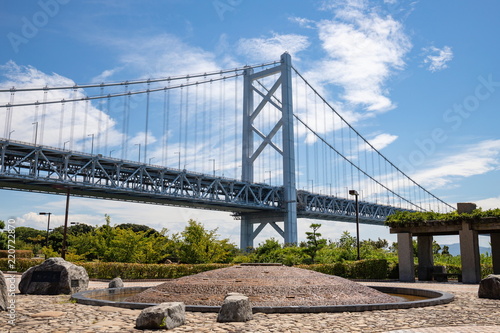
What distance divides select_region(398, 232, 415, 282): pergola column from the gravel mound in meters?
11.8

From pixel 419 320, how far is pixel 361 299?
2411mm

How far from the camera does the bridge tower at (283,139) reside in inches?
2168

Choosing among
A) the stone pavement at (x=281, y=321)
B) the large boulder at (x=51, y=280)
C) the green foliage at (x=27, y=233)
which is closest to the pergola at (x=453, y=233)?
the stone pavement at (x=281, y=321)

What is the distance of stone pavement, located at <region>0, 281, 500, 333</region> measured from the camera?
7566 millimetres

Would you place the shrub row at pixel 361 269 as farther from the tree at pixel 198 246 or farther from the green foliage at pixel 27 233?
the green foliage at pixel 27 233

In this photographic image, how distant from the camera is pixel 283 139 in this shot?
179ft

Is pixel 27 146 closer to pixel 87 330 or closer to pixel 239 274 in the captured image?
pixel 239 274

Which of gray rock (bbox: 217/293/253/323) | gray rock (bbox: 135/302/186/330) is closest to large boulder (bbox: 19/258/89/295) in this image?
gray rock (bbox: 135/302/186/330)

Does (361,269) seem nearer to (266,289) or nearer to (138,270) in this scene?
(138,270)

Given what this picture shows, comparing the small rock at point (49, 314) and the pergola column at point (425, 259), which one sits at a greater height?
the pergola column at point (425, 259)

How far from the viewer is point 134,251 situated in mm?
27000

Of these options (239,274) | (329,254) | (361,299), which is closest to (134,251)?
(329,254)

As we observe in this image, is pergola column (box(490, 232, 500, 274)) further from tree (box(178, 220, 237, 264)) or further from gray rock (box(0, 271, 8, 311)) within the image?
gray rock (box(0, 271, 8, 311))

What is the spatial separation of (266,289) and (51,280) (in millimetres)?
6832
